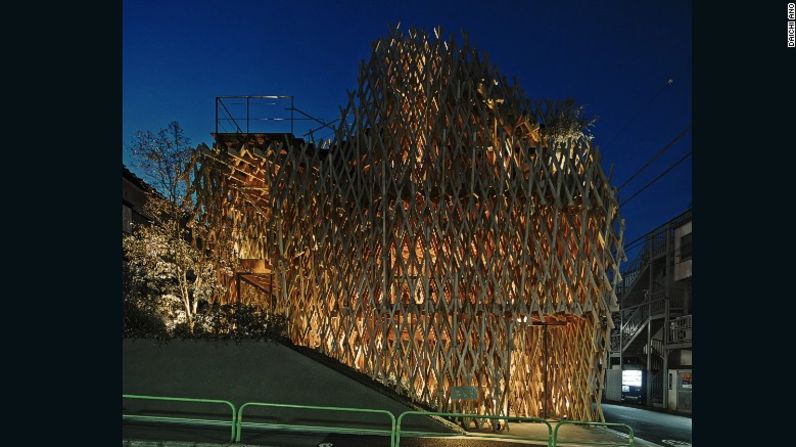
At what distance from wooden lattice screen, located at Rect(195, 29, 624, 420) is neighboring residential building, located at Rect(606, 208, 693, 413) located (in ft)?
42.9

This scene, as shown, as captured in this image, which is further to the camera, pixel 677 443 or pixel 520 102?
pixel 520 102

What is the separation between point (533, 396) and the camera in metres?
13.6

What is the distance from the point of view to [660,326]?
1096 inches

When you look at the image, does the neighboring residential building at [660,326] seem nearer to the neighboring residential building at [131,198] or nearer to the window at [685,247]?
the window at [685,247]

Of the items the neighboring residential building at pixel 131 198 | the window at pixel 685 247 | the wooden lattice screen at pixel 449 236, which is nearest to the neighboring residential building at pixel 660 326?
the window at pixel 685 247

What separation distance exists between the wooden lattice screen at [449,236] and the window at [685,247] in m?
14.1

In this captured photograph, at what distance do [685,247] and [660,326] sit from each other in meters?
3.96

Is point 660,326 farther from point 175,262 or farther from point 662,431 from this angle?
point 175,262

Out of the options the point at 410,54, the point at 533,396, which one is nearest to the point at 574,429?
the point at 533,396

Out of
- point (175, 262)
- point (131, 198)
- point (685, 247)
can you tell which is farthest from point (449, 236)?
point (685, 247)

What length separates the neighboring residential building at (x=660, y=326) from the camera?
24533 mm

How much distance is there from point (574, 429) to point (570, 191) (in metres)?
4.40

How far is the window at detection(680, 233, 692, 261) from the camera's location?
2547cm

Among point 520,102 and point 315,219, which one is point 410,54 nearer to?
point 520,102
